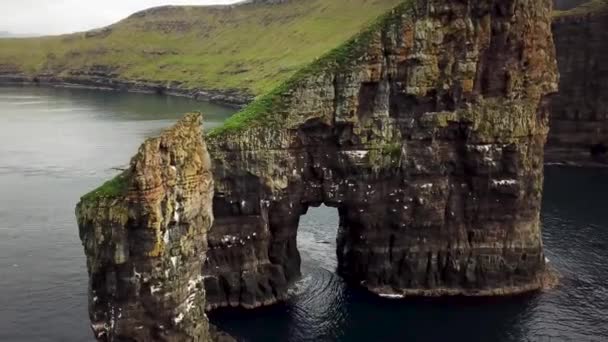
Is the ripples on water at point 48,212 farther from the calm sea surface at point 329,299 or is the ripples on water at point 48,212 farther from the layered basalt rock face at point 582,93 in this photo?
the layered basalt rock face at point 582,93

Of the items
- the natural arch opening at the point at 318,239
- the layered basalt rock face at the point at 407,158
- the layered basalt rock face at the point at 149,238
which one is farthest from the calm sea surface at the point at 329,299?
the layered basalt rock face at the point at 149,238

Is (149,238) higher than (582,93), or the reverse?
(582,93)

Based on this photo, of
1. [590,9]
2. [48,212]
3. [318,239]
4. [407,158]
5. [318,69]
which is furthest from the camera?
[590,9]

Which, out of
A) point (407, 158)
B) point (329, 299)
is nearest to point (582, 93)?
point (407, 158)

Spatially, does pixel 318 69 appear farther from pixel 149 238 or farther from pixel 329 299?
pixel 149 238

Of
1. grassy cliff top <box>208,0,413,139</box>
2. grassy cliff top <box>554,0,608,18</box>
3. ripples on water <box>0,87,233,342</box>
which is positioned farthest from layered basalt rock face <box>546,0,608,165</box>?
ripples on water <box>0,87,233,342</box>

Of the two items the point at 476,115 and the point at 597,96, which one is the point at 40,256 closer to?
the point at 476,115
